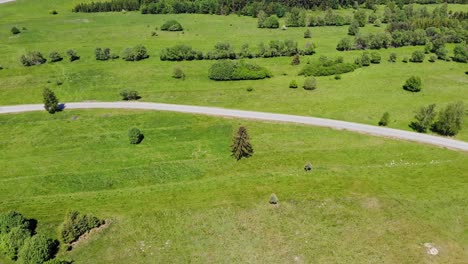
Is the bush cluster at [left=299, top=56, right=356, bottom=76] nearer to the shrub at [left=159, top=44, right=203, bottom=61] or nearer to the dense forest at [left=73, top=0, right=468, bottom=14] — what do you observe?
the shrub at [left=159, top=44, right=203, bottom=61]

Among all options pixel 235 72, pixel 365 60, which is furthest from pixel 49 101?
pixel 365 60

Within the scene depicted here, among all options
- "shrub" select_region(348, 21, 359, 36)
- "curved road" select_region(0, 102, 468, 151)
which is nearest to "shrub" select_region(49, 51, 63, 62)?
"curved road" select_region(0, 102, 468, 151)

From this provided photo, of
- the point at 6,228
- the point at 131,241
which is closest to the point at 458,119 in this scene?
the point at 131,241

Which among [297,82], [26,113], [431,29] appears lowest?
[26,113]

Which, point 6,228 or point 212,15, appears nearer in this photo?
point 6,228

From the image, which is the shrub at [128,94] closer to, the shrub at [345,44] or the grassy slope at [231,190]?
the grassy slope at [231,190]

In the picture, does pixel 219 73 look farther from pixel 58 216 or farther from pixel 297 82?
pixel 58 216
